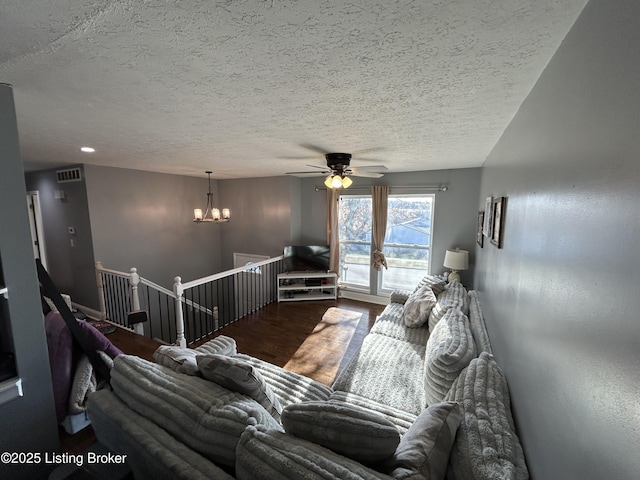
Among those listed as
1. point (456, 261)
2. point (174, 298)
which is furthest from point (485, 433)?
point (174, 298)

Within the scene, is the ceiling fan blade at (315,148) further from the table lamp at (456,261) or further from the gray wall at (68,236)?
the gray wall at (68,236)

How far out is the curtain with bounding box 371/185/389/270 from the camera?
464 centimetres

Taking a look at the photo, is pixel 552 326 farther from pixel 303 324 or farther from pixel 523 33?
pixel 303 324

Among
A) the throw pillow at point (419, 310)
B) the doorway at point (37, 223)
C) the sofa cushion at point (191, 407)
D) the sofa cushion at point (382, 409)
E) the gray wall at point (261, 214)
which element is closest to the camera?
the sofa cushion at point (191, 407)

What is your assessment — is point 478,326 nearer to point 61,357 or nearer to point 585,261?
point 585,261

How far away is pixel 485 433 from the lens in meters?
1.13

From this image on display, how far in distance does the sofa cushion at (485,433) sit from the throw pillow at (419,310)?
4.50ft

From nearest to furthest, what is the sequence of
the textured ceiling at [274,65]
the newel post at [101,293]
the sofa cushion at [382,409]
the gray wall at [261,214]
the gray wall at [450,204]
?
the textured ceiling at [274,65], the sofa cushion at [382,409], the newel post at [101,293], the gray wall at [450,204], the gray wall at [261,214]

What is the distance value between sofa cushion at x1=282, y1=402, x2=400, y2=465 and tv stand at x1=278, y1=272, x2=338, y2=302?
12.4ft

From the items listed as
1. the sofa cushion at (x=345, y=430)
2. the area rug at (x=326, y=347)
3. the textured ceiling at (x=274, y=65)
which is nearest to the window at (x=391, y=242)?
the area rug at (x=326, y=347)

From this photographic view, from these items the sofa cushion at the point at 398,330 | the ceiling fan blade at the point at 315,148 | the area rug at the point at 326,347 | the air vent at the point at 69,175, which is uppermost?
the ceiling fan blade at the point at 315,148

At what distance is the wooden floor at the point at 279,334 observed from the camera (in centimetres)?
304

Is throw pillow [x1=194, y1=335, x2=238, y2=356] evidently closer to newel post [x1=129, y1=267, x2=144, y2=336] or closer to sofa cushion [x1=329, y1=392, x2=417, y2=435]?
sofa cushion [x1=329, y1=392, x2=417, y2=435]

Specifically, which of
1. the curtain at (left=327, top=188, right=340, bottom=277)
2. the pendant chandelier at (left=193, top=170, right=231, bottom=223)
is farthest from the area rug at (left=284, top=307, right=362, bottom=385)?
the pendant chandelier at (left=193, top=170, right=231, bottom=223)
